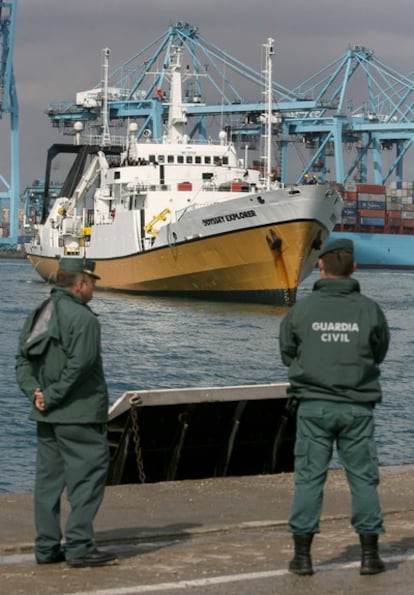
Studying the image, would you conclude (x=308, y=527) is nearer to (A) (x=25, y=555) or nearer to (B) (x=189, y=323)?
(A) (x=25, y=555)

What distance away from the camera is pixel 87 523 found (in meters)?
6.37

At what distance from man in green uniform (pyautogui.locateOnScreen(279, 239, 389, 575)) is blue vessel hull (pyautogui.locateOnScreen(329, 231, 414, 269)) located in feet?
319

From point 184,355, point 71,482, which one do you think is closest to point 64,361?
point 71,482

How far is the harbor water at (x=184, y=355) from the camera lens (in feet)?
53.6

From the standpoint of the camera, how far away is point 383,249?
104m

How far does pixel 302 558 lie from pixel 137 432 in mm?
3266

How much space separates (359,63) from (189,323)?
7779 centimetres

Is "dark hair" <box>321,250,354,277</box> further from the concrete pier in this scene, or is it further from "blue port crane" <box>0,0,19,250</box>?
"blue port crane" <box>0,0,19,250</box>

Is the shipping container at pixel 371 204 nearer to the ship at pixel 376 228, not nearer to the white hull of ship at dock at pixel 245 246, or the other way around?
the ship at pixel 376 228

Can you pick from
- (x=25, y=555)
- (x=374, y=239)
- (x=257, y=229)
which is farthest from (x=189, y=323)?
(x=374, y=239)

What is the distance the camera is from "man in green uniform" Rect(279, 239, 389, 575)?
20.4ft

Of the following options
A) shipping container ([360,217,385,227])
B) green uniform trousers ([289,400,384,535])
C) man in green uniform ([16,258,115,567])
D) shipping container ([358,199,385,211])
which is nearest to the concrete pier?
man in green uniform ([16,258,115,567])

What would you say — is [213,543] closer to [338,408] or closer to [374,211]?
[338,408]

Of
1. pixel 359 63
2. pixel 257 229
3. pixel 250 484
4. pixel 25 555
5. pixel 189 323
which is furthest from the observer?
pixel 359 63
